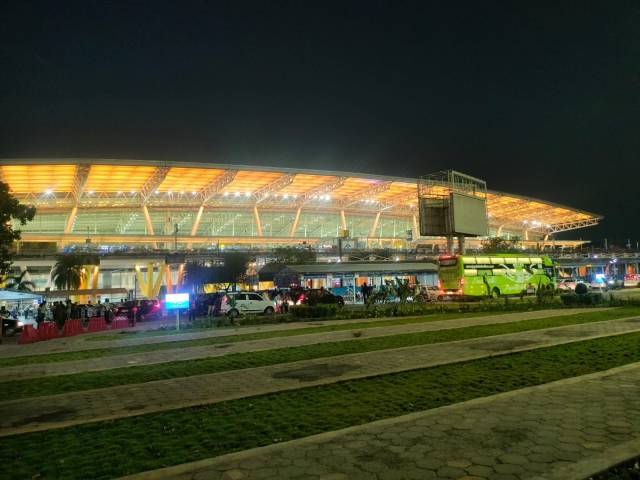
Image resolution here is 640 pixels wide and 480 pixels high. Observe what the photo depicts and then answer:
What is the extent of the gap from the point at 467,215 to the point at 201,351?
33.2 metres

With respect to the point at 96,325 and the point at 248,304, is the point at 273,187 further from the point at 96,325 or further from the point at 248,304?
the point at 96,325

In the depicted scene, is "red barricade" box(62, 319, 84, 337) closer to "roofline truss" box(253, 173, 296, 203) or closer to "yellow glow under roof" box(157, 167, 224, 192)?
"yellow glow under roof" box(157, 167, 224, 192)

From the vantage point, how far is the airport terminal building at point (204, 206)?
177 feet

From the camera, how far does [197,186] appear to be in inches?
2477

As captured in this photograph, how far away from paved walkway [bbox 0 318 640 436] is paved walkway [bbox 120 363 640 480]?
239 cm

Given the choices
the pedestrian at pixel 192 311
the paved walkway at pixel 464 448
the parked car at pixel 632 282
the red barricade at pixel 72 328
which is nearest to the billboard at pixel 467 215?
the parked car at pixel 632 282

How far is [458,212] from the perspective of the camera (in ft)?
131

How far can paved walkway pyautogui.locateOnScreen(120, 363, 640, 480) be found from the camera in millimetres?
3916

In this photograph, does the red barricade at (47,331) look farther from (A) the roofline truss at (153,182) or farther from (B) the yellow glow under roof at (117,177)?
(A) the roofline truss at (153,182)

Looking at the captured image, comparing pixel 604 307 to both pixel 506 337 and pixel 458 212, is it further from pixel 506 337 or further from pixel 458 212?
pixel 458 212

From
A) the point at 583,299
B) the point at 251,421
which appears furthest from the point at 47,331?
the point at 583,299

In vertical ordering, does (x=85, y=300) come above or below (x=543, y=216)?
below

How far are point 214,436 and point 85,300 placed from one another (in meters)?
50.5

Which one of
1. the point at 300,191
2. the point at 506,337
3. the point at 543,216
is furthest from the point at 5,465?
the point at 543,216
